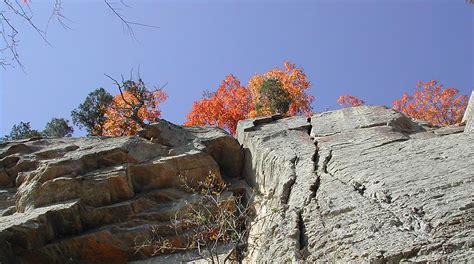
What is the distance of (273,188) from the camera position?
1347 cm

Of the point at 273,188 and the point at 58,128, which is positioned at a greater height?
the point at 58,128

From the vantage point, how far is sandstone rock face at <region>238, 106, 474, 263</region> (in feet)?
25.6

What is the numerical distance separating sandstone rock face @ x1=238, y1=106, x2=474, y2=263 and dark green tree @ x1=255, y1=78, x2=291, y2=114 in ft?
48.5

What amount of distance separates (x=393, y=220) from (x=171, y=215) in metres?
7.70

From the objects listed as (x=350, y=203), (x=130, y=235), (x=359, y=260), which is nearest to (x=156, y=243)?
(x=130, y=235)

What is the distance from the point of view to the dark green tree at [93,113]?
1193 inches

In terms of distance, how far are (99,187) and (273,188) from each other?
215 inches

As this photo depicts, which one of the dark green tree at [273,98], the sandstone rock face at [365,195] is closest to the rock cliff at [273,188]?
the sandstone rock face at [365,195]

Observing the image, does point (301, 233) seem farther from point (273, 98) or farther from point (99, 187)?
point (273, 98)

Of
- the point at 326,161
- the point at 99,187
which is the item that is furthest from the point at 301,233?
the point at 99,187

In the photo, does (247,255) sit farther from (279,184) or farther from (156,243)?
(156,243)

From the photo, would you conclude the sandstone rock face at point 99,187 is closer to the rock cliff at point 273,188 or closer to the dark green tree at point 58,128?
the rock cliff at point 273,188

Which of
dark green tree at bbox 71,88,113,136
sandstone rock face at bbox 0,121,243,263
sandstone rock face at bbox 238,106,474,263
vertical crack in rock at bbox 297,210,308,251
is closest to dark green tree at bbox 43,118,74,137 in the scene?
dark green tree at bbox 71,88,113,136

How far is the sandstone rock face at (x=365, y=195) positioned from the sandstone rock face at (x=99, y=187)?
2.44m
